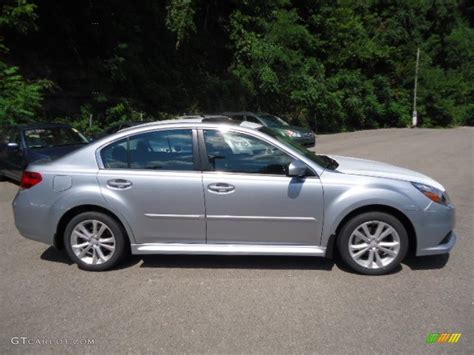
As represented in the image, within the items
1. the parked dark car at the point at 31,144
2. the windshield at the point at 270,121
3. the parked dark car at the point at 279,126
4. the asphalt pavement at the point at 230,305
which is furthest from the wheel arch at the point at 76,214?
the windshield at the point at 270,121

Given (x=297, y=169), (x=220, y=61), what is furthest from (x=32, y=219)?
(x=220, y=61)

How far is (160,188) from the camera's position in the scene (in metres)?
4.57

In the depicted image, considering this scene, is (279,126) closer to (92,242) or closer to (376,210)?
(376,210)

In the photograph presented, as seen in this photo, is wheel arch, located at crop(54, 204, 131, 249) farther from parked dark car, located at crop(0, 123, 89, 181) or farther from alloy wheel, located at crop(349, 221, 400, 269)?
parked dark car, located at crop(0, 123, 89, 181)

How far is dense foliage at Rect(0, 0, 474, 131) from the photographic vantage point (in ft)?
61.4

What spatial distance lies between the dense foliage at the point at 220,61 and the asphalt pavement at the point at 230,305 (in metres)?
10.6

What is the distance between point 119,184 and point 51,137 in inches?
230

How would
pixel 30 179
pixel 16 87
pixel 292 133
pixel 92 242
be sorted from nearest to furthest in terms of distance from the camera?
pixel 92 242
pixel 30 179
pixel 16 87
pixel 292 133

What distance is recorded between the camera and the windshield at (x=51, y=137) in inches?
369

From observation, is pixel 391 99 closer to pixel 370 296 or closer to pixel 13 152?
pixel 13 152

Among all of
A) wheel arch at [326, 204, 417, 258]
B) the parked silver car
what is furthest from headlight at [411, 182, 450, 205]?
wheel arch at [326, 204, 417, 258]

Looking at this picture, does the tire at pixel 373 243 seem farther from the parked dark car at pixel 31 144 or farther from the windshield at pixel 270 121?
the windshield at pixel 270 121

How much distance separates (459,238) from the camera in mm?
5762

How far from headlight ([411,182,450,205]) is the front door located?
104cm
